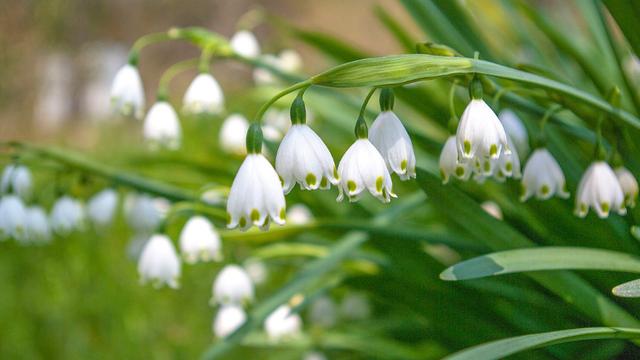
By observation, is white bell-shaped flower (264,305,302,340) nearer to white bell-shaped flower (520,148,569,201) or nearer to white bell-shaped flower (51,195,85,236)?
white bell-shaped flower (51,195,85,236)

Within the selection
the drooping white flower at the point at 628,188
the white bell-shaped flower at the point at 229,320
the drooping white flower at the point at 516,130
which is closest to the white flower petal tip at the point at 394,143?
the drooping white flower at the point at 628,188

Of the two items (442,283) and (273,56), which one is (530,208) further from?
(273,56)

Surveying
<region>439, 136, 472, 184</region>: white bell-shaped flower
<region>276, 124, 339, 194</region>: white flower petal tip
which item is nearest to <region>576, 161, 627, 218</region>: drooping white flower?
<region>439, 136, 472, 184</region>: white bell-shaped flower

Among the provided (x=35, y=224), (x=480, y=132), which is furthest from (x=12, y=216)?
(x=480, y=132)

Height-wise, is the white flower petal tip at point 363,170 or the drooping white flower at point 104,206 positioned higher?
the drooping white flower at point 104,206

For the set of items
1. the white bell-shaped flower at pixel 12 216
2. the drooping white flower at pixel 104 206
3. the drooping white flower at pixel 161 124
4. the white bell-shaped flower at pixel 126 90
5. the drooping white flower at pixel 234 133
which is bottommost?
the white bell-shaped flower at pixel 12 216

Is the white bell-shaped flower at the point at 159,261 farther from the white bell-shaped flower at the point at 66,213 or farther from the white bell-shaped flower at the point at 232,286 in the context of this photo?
the white bell-shaped flower at the point at 66,213

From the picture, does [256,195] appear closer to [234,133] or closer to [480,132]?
[480,132]

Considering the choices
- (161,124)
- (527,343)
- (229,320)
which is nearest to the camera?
(527,343)
